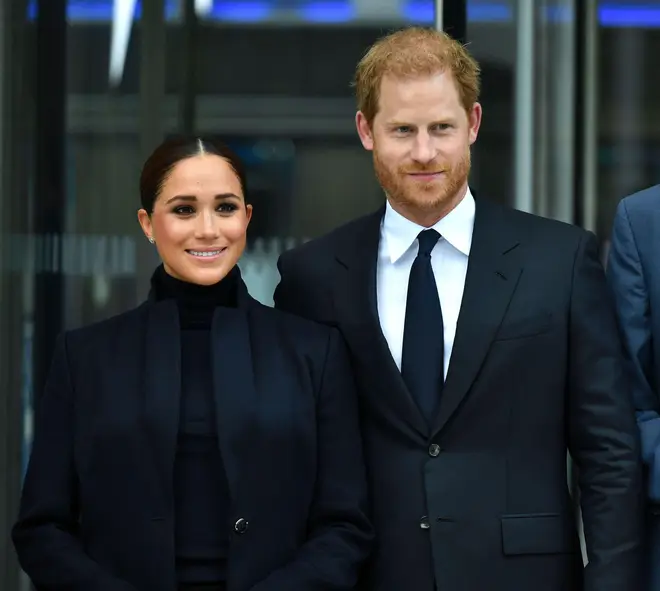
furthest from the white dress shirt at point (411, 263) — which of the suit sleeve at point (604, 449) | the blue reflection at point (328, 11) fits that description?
the blue reflection at point (328, 11)

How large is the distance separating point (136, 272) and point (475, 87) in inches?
73.2

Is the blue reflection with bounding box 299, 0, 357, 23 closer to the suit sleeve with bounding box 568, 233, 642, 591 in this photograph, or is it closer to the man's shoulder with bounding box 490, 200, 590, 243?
the man's shoulder with bounding box 490, 200, 590, 243

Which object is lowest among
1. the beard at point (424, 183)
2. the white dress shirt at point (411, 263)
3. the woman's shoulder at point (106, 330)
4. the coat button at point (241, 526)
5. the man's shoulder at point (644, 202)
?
the coat button at point (241, 526)

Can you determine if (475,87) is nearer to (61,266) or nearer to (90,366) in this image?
(90,366)

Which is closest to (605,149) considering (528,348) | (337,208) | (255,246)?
(337,208)

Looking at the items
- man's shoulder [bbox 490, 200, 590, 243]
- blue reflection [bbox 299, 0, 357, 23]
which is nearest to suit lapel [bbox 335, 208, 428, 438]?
man's shoulder [bbox 490, 200, 590, 243]

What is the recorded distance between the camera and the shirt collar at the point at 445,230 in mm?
2547

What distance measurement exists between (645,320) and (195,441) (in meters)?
0.89

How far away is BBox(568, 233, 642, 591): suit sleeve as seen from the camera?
2389mm

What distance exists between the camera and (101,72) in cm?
417

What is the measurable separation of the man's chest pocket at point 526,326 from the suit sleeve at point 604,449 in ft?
0.15

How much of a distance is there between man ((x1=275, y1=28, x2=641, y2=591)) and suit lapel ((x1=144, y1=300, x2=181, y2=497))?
0.35 meters

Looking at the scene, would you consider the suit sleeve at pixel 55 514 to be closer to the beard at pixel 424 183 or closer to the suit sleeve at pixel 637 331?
the beard at pixel 424 183

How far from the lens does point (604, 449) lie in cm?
241
